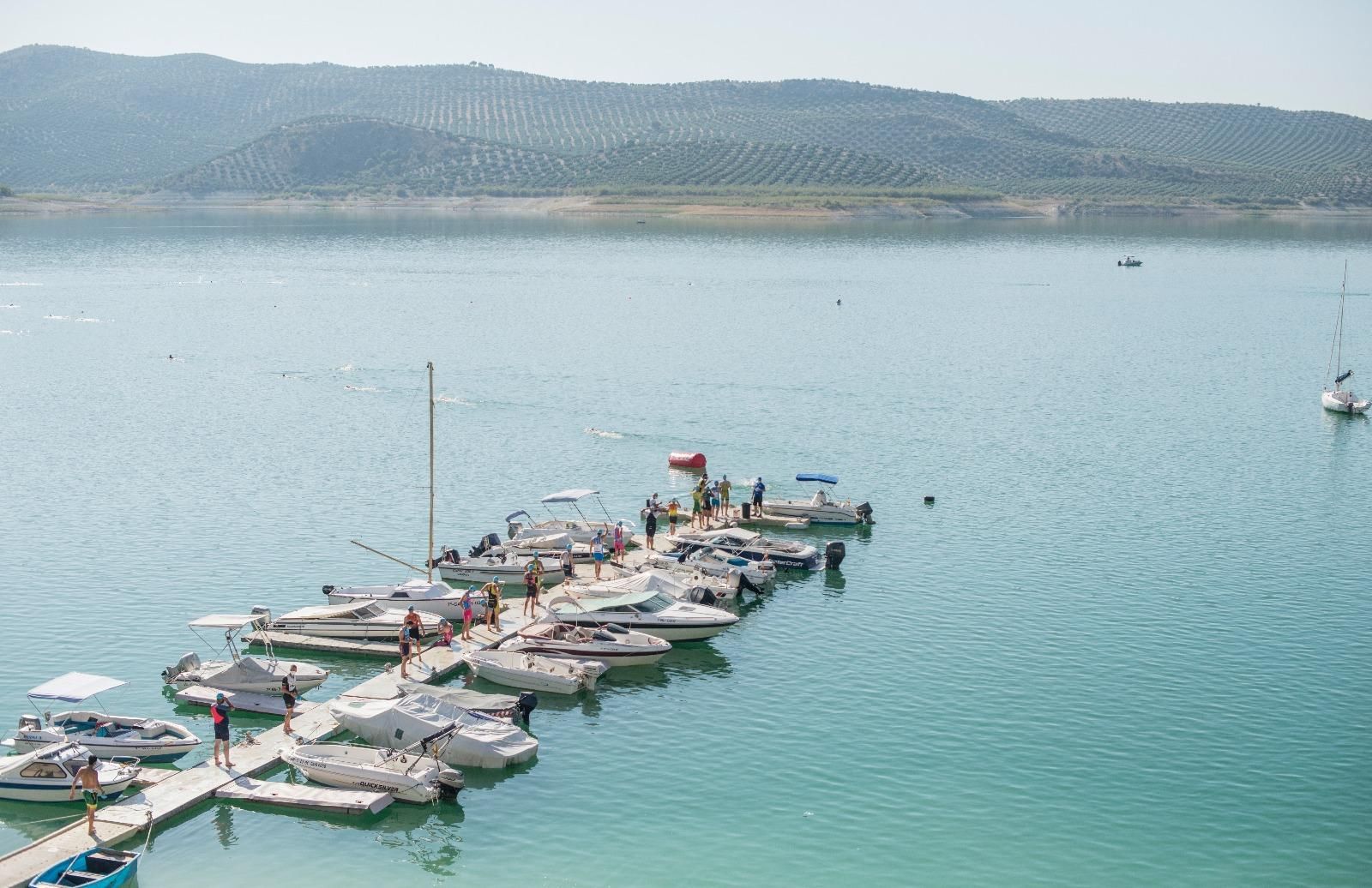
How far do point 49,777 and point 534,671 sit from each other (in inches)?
554

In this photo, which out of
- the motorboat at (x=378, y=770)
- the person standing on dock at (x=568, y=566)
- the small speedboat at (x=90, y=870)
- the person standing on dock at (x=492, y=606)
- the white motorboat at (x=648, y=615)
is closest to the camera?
the small speedboat at (x=90, y=870)

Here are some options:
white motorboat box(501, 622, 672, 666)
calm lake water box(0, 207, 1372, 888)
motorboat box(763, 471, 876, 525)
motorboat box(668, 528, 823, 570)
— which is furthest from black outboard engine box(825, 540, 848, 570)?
white motorboat box(501, 622, 672, 666)

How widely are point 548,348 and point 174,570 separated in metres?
60.2

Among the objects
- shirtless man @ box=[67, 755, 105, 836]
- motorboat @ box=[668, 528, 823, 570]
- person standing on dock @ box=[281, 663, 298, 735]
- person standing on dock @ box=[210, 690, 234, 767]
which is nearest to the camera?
shirtless man @ box=[67, 755, 105, 836]

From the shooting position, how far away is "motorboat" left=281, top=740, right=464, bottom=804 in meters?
35.7

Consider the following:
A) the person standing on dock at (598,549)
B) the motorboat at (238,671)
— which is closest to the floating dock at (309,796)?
the motorboat at (238,671)

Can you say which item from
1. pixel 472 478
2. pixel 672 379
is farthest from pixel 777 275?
pixel 472 478

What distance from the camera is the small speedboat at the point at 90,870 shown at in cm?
3028

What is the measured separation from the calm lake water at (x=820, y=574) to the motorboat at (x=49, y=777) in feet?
1.59

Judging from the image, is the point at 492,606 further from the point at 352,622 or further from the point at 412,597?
the point at 352,622

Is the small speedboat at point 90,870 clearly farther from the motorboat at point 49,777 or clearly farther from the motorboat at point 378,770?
the motorboat at point 378,770

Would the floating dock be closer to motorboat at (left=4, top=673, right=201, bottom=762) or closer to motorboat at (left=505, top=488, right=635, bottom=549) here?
motorboat at (left=4, top=673, right=201, bottom=762)

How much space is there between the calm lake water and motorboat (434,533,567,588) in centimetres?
214

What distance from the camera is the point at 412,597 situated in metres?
48.5
